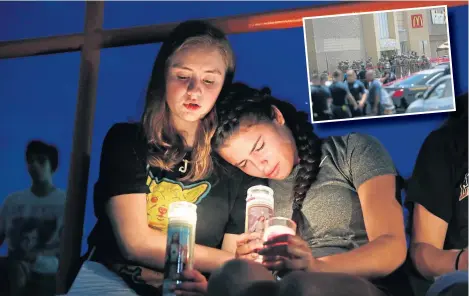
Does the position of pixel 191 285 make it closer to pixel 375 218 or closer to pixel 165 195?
pixel 165 195

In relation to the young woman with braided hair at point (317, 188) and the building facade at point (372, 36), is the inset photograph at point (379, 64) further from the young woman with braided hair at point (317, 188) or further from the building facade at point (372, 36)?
the young woman with braided hair at point (317, 188)

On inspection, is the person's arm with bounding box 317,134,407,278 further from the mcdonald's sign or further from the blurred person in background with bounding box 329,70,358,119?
the mcdonald's sign

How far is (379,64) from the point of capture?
1816 mm

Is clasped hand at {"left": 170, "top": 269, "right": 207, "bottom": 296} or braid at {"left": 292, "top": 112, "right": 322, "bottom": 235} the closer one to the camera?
clasped hand at {"left": 170, "top": 269, "right": 207, "bottom": 296}

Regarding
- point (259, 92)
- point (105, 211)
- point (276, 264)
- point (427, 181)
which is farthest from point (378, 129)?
point (105, 211)

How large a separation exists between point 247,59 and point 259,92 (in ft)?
0.37

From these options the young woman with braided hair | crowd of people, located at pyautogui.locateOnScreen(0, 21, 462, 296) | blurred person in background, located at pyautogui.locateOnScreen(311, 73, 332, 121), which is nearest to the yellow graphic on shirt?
crowd of people, located at pyautogui.locateOnScreen(0, 21, 462, 296)

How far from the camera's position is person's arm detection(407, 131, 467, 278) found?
1616 millimetres

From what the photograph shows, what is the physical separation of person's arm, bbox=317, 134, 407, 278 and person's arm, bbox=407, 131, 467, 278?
5cm

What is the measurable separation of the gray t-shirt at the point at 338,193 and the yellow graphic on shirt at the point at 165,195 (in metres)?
0.22

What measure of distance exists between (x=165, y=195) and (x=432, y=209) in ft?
2.50

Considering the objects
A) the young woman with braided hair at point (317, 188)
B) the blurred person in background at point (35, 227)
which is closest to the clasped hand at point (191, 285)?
the young woman with braided hair at point (317, 188)

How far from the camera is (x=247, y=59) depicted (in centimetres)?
187

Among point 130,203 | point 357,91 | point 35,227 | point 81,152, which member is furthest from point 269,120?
point 35,227
